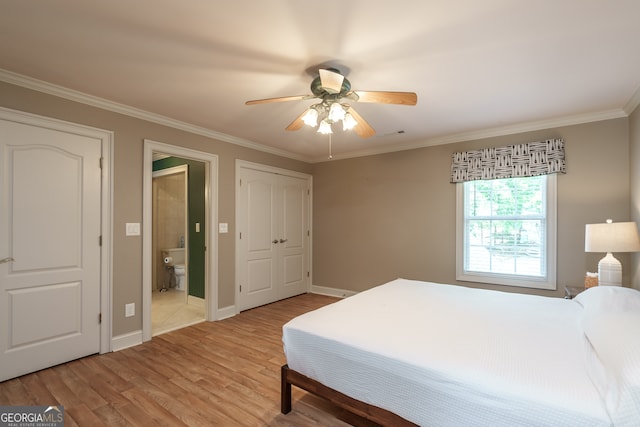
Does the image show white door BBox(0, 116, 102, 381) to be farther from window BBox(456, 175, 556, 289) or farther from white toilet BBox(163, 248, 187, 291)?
window BBox(456, 175, 556, 289)

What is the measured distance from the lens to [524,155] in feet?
11.3

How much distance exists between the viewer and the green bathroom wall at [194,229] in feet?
14.7

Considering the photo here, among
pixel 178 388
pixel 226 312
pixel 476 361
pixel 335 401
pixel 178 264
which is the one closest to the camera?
pixel 476 361

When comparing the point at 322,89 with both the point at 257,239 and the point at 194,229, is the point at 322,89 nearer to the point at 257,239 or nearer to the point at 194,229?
the point at 257,239

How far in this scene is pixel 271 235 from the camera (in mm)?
4648

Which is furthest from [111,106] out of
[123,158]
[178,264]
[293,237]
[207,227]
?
[178,264]

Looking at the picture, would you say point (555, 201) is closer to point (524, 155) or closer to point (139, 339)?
point (524, 155)

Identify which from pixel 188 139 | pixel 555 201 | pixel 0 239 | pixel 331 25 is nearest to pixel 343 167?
pixel 188 139

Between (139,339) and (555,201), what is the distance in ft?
15.5

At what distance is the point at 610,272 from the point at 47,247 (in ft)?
16.2

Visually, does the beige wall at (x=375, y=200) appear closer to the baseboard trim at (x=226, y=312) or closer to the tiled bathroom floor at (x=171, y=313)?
the baseboard trim at (x=226, y=312)

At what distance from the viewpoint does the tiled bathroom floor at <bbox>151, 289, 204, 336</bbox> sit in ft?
11.9

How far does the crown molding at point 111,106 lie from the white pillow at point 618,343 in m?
3.91

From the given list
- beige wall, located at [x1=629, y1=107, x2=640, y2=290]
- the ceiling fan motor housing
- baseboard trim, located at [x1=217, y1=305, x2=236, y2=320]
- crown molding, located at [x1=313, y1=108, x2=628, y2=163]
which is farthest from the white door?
beige wall, located at [x1=629, y1=107, x2=640, y2=290]
